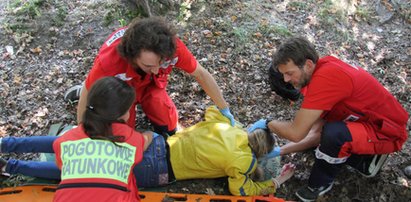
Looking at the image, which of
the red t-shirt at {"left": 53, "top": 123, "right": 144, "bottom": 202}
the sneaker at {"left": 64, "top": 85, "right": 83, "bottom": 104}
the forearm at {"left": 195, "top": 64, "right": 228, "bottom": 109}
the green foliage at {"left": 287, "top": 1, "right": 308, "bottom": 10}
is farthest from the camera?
the green foliage at {"left": 287, "top": 1, "right": 308, "bottom": 10}

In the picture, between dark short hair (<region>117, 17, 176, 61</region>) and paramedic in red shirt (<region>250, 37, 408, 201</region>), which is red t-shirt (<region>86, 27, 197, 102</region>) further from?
paramedic in red shirt (<region>250, 37, 408, 201</region>)

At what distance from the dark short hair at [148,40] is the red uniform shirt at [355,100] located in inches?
41.6

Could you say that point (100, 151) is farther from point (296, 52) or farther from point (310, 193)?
point (310, 193)

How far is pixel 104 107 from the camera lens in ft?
7.92

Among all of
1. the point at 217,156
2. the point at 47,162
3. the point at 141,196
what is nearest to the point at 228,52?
the point at 217,156

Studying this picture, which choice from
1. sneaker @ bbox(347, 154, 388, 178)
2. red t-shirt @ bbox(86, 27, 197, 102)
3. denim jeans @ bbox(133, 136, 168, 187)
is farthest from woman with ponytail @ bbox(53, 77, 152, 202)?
sneaker @ bbox(347, 154, 388, 178)

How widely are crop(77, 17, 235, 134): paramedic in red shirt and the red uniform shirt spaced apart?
102cm

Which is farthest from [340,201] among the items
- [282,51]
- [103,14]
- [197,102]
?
[103,14]

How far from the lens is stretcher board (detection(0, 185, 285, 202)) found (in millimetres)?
3105

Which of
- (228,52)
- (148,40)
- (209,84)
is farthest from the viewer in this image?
(228,52)

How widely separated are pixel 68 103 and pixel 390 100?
3.08 metres

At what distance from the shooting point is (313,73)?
2764 mm

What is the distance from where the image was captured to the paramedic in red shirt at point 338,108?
2.68 m

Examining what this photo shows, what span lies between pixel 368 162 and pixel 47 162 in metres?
2.68
